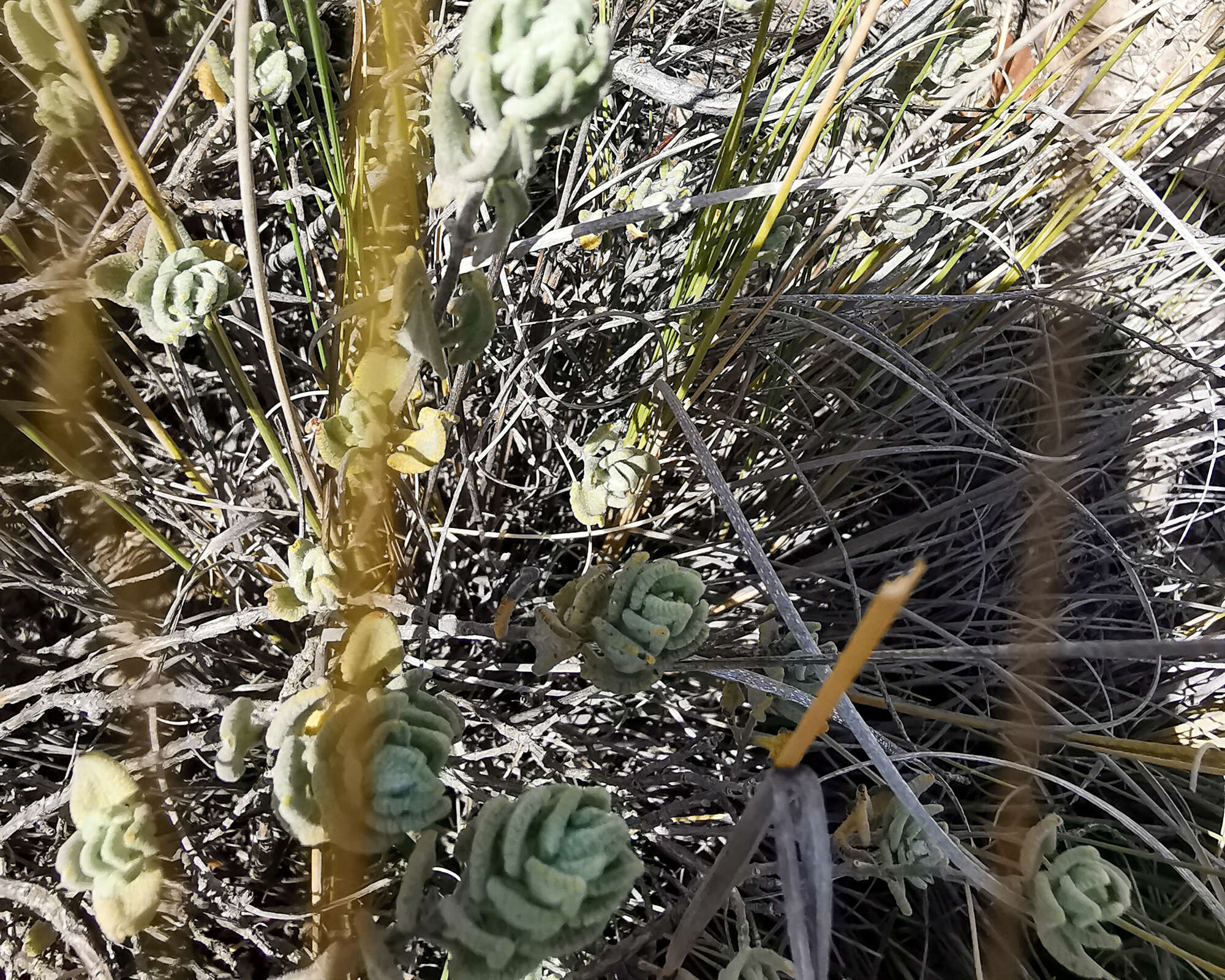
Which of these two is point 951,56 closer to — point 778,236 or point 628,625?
point 778,236

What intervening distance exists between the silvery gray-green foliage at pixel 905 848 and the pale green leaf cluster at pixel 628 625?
0.20 metres

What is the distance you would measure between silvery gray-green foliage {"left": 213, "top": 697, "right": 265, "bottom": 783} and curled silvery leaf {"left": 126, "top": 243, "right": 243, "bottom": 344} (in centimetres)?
23

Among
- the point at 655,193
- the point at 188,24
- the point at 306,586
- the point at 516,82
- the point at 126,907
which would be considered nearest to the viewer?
the point at 516,82

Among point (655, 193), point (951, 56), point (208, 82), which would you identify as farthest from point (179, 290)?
point (951, 56)

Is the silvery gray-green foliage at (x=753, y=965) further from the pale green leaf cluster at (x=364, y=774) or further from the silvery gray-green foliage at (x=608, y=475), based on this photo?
the silvery gray-green foliage at (x=608, y=475)

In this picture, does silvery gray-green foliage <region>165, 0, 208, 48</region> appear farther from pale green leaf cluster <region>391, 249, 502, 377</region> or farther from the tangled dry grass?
pale green leaf cluster <region>391, 249, 502, 377</region>

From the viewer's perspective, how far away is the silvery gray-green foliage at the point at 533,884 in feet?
1.19

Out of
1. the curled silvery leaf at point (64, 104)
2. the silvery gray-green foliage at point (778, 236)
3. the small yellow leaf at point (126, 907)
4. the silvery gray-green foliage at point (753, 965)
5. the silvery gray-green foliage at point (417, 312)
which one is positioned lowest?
the small yellow leaf at point (126, 907)

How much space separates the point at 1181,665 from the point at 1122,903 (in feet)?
2.01

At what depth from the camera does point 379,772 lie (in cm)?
41

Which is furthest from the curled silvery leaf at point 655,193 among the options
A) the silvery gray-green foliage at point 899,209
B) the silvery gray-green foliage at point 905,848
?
the silvery gray-green foliage at point 905,848

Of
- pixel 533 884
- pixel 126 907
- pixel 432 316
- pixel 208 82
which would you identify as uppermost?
pixel 208 82

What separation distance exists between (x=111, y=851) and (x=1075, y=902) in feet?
1.83

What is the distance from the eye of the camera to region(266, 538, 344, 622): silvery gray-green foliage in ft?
1.76
